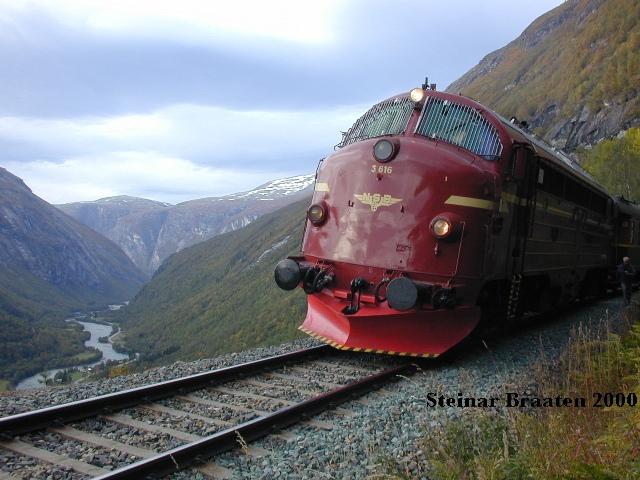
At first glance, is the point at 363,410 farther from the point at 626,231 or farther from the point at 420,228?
the point at 626,231

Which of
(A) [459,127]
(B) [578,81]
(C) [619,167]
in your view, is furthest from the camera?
(B) [578,81]

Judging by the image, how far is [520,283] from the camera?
10477mm

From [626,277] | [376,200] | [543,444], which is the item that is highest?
[376,200]

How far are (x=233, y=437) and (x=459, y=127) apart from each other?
6000 millimetres

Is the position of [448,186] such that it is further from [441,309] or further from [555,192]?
[555,192]

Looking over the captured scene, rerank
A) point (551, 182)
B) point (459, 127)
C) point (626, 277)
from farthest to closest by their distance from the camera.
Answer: point (626, 277)
point (551, 182)
point (459, 127)

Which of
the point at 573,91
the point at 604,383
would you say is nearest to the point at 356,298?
the point at 604,383

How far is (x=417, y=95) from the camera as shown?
9.56 m

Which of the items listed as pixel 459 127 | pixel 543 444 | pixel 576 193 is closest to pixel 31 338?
pixel 576 193

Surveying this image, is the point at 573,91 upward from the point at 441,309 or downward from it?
upward

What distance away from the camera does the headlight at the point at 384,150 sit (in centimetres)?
883

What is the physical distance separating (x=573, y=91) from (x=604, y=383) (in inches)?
2929

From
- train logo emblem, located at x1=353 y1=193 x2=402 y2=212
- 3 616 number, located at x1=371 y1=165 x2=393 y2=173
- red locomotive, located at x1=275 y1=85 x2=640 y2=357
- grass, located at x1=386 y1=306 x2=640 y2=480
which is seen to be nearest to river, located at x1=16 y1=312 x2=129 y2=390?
red locomotive, located at x1=275 y1=85 x2=640 y2=357

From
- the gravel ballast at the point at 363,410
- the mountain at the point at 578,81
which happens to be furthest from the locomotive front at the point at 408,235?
the mountain at the point at 578,81
